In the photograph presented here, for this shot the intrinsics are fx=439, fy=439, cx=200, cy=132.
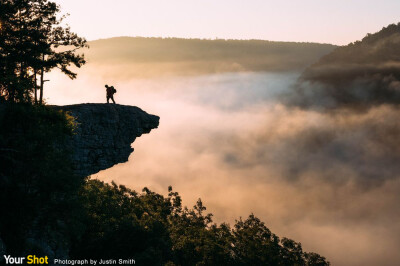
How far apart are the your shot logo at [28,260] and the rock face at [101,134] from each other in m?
10.0

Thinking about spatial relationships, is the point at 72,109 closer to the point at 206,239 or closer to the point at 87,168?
the point at 87,168

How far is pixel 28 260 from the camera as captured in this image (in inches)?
992

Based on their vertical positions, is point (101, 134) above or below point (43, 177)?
above

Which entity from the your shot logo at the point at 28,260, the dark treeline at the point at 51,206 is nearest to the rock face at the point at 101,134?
the dark treeline at the point at 51,206

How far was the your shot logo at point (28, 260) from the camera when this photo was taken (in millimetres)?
23750

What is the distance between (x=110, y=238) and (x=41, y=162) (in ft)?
53.4

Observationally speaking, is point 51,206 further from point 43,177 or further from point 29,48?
point 29,48

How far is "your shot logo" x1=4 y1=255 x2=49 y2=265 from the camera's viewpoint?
23.8m

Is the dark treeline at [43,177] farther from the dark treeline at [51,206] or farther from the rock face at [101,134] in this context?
the rock face at [101,134]

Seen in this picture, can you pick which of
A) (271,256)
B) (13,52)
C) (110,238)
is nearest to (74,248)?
(110,238)

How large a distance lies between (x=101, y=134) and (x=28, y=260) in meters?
14.2

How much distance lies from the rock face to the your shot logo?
10.0 m

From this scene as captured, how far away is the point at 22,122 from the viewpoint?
29.2 meters

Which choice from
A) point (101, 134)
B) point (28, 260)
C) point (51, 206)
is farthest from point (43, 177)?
point (101, 134)
